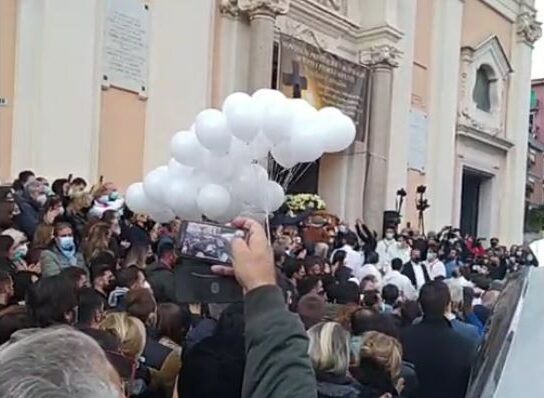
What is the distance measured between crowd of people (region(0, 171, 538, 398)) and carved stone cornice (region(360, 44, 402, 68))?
26.6ft

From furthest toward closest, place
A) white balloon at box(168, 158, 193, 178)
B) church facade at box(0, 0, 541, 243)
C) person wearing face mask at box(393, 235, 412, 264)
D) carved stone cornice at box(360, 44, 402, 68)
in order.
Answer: carved stone cornice at box(360, 44, 402, 68), person wearing face mask at box(393, 235, 412, 264), church facade at box(0, 0, 541, 243), white balloon at box(168, 158, 193, 178)

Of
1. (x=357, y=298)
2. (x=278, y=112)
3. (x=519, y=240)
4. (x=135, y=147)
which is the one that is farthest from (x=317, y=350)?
(x=519, y=240)

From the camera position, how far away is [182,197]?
4.54m

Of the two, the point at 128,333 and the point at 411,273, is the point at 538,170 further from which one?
the point at 128,333

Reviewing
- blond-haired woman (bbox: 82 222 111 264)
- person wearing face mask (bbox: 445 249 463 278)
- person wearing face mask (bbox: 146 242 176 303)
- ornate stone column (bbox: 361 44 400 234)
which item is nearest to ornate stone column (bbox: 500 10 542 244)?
ornate stone column (bbox: 361 44 400 234)

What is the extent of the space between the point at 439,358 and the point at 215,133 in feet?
5.54

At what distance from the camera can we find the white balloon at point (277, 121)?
13.4 feet

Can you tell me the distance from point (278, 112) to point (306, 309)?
1.04 metres

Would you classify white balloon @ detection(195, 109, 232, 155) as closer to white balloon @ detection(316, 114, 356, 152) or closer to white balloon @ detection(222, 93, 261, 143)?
white balloon @ detection(222, 93, 261, 143)

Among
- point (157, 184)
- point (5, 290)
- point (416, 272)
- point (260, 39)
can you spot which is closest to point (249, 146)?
point (157, 184)

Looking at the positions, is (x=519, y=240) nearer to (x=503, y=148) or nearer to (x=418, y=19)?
(x=503, y=148)

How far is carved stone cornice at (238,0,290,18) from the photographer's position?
45.5 ft

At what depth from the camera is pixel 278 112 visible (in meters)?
4.09

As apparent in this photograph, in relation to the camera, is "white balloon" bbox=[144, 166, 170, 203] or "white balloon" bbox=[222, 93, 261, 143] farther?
"white balloon" bbox=[144, 166, 170, 203]
